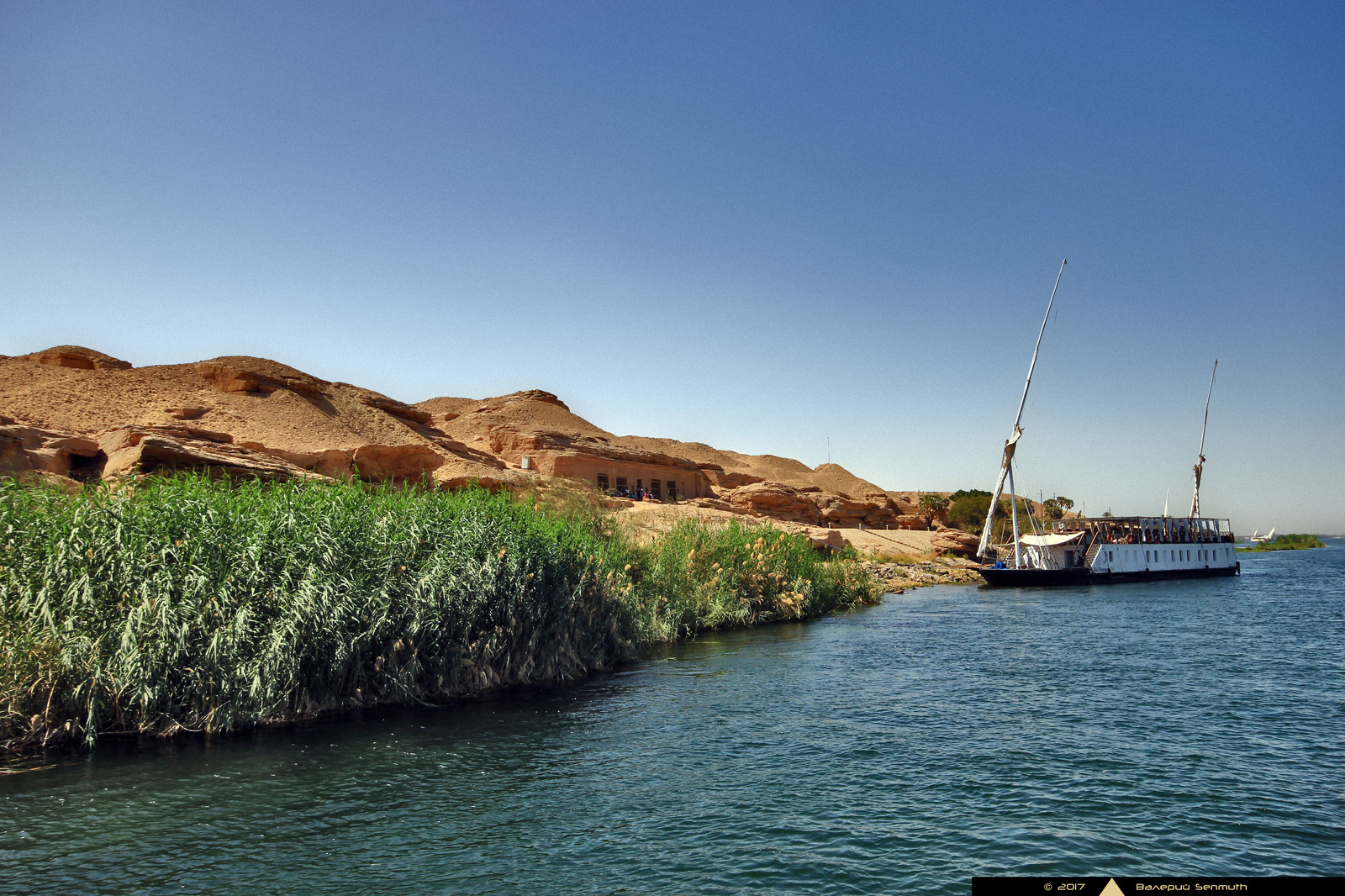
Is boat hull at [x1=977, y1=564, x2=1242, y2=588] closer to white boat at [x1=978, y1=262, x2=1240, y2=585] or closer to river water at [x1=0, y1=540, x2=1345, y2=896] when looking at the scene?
white boat at [x1=978, y1=262, x2=1240, y2=585]

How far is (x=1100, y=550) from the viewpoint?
55688 millimetres

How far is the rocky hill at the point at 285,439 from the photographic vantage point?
25156 mm

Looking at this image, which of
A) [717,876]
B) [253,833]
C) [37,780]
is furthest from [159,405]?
[717,876]

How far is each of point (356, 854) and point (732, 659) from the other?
1359 centimetres

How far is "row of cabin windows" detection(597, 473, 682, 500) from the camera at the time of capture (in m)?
56.9

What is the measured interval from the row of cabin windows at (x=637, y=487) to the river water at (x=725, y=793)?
37953 mm

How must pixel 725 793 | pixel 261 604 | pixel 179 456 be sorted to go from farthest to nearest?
pixel 179 456 < pixel 261 604 < pixel 725 793

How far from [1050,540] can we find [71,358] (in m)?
63.2

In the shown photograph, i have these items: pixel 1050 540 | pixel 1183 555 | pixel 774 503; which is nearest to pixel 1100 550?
pixel 1050 540

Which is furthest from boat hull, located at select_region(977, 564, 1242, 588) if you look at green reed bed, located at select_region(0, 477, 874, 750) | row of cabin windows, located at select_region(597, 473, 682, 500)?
green reed bed, located at select_region(0, 477, 874, 750)

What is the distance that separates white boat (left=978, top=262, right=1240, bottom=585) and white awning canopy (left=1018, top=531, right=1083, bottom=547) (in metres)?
0.05

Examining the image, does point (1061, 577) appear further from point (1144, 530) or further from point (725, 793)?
point (725, 793)

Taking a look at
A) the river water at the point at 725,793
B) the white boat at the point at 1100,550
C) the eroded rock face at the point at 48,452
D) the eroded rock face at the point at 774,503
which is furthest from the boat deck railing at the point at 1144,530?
the eroded rock face at the point at 48,452

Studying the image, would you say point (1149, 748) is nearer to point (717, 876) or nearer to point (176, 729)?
point (717, 876)
